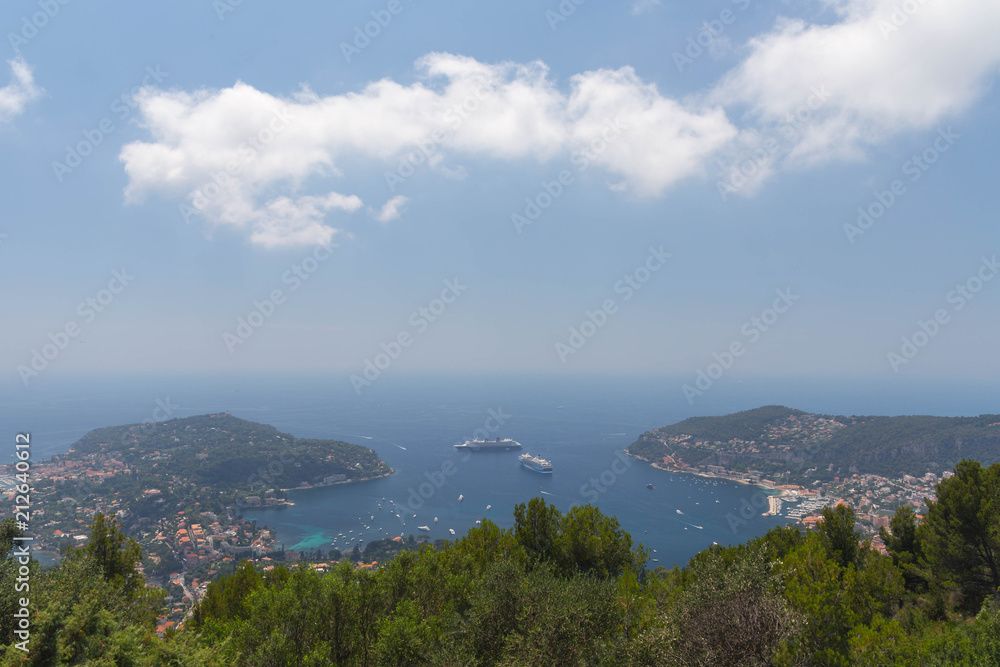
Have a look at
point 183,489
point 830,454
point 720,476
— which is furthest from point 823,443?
point 183,489

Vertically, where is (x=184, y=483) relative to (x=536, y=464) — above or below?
above

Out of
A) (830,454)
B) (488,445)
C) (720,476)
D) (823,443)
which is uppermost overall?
(823,443)

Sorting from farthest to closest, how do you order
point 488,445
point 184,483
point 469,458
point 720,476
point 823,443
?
point 488,445 → point 469,458 → point 720,476 → point 823,443 → point 184,483

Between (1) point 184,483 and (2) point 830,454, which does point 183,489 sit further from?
(2) point 830,454

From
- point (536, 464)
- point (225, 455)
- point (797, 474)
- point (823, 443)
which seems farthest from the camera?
point (536, 464)

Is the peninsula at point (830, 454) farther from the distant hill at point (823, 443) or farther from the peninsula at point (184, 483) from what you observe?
the peninsula at point (184, 483)

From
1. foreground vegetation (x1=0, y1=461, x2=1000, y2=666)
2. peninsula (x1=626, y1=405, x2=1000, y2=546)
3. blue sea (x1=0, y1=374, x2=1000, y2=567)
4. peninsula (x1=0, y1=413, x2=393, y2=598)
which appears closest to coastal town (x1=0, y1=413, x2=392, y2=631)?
peninsula (x1=0, y1=413, x2=393, y2=598)

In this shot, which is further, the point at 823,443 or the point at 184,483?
the point at 823,443
